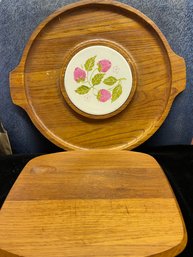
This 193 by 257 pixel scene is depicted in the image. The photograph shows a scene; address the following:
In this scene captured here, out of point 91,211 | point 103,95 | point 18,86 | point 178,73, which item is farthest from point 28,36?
point 91,211

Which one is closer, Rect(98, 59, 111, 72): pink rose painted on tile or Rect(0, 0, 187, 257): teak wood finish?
Rect(0, 0, 187, 257): teak wood finish

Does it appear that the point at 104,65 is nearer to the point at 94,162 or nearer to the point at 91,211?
the point at 94,162

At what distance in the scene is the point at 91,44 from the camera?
2.60 feet

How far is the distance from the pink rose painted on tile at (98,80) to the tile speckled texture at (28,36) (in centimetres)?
19

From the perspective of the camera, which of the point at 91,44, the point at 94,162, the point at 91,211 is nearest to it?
the point at 91,211

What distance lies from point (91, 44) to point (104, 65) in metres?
0.06

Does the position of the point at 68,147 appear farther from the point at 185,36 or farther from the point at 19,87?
the point at 185,36

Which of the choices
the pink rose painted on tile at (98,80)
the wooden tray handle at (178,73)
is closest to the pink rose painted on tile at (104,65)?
the pink rose painted on tile at (98,80)

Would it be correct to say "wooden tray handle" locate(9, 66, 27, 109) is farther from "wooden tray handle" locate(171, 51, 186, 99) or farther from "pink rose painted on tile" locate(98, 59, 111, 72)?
"wooden tray handle" locate(171, 51, 186, 99)

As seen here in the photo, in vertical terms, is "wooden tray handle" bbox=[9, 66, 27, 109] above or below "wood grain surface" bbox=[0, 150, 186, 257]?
above

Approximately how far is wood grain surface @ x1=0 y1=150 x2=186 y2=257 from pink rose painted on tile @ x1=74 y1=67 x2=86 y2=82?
0.23m

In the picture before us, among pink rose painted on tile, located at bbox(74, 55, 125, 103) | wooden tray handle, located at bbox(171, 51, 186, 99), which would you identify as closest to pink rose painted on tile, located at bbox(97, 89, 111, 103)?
pink rose painted on tile, located at bbox(74, 55, 125, 103)

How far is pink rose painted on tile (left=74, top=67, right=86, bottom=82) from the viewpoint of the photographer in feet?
2.63

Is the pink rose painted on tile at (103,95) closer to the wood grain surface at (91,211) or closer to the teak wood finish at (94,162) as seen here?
the teak wood finish at (94,162)
